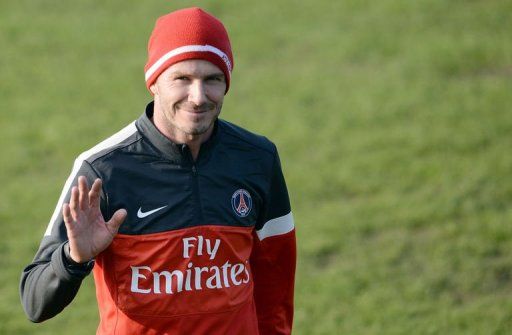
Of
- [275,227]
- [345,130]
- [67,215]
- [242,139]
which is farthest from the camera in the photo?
[345,130]

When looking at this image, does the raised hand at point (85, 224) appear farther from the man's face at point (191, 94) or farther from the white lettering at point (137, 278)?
the man's face at point (191, 94)

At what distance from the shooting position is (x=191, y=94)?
377 centimetres

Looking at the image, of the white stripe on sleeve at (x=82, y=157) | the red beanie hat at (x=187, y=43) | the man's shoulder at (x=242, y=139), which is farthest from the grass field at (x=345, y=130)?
the red beanie hat at (x=187, y=43)

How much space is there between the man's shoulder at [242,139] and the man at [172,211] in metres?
0.03

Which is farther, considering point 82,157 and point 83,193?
point 82,157

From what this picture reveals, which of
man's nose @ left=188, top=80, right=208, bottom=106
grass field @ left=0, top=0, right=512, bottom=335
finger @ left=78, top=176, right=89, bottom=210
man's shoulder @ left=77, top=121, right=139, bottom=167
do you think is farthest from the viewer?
grass field @ left=0, top=0, right=512, bottom=335

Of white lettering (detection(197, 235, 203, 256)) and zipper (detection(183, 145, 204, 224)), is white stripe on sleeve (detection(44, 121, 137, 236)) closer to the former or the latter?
zipper (detection(183, 145, 204, 224))

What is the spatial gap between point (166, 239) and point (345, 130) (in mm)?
6432

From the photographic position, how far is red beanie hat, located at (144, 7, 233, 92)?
12.6 feet

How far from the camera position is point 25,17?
43.0ft

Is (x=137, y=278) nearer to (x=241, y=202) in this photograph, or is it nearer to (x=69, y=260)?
(x=69, y=260)

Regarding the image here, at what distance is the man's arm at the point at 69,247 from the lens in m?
3.54

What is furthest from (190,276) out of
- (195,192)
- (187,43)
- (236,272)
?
(187,43)

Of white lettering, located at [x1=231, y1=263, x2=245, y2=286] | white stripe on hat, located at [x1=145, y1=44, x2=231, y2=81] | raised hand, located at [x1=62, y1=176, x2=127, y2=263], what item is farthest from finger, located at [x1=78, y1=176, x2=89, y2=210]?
white lettering, located at [x1=231, y1=263, x2=245, y2=286]
